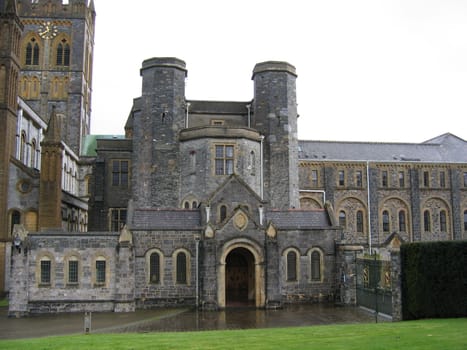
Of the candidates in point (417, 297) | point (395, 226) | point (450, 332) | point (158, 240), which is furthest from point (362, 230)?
point (450, 332)

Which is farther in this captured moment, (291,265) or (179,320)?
(291,265)

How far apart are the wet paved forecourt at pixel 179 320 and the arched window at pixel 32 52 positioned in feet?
146

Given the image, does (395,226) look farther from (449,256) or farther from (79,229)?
(449,256)

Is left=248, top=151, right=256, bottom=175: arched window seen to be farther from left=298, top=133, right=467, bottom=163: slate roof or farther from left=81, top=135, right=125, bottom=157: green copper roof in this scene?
left=81, top=135, right=125, bottom=157: green copper roof

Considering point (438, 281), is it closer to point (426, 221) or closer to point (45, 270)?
point (45, 270)

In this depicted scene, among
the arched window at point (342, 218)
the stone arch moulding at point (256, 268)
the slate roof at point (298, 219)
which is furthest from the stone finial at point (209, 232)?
the arched window at point (342, 218)

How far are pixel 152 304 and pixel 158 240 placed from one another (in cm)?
353

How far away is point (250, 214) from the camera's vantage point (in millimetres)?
30875

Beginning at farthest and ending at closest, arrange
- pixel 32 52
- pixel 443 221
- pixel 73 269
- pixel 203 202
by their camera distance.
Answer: pixel 32 52 < pixel 443 221 < pixel 203 202 < pixel 73 269

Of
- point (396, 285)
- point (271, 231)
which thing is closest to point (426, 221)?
point (271, 231)

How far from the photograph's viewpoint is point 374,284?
2759 cm

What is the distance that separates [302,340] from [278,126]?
26715mm

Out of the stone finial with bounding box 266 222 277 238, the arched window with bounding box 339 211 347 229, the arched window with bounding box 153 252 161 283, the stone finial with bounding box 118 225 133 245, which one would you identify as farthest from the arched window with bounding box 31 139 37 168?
the arched window with bounding box 339 211 347 229

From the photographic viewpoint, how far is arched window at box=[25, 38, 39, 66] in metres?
67.4
